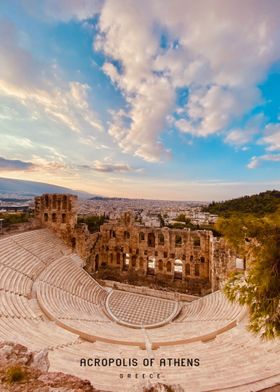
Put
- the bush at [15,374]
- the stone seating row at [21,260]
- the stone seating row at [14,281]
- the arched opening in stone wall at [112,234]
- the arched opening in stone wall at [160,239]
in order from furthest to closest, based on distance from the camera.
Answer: the arched opening in stone wall at [112,234] < the arched opening in stone wall at [160,239] < the stone seating row at [21,260] < the stone seating row at [14,281] < the bush at [15,374]

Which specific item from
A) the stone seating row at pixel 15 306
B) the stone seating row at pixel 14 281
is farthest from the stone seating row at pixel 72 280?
the stone seating row at pixel 15 306

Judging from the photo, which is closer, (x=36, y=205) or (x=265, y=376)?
(x=265, y=376)

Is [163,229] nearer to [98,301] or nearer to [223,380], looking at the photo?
[98,301]

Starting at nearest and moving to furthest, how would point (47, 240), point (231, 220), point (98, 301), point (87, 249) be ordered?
point (231, 220) → point (98, 301) → point (47, 240) → point (87, 249)

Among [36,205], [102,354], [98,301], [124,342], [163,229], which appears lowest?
[98,301]

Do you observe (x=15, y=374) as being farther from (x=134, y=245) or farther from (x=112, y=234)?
(x=112, y=234)

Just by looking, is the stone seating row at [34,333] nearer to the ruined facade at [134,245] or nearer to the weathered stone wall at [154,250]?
the ruined facade at [134,245]

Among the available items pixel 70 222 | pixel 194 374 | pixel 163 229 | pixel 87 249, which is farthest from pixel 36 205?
pixel 194 374
